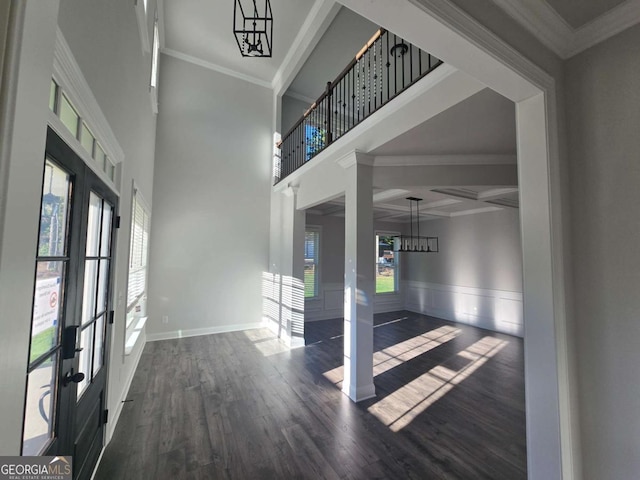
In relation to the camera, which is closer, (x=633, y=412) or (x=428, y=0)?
(x=428, y=0)

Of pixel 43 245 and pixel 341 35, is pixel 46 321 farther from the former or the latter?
pixel 341 35

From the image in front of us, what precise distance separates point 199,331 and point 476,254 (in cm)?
642

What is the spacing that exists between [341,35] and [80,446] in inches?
253

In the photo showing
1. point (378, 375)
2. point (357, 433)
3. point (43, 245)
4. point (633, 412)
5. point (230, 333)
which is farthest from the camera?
point (230, 333)

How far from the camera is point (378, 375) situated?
3.75m

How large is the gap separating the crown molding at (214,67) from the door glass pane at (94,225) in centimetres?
522

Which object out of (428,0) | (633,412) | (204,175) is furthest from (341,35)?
(633,412)

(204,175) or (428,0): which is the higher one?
(204,175)

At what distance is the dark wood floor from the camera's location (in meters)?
2.11

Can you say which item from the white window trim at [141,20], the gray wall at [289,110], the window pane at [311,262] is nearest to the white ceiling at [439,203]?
the window pane at [311,262]

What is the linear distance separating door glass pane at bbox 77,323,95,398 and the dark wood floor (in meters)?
0.82

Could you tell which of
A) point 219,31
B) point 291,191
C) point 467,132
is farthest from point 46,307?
point 219,31

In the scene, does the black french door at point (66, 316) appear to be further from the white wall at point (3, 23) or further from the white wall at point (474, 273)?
the white wall at point (474, 273)

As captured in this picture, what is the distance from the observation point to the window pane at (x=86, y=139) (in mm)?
1532
